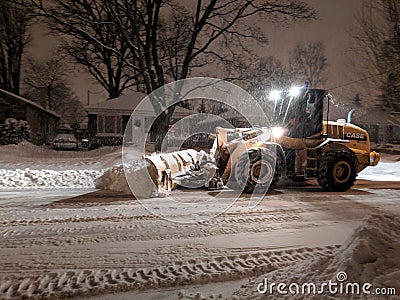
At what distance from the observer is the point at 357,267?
11.6 ft

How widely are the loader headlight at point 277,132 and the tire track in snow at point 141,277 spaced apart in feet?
16.8

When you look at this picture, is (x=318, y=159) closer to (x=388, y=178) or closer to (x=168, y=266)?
(x=388, y=178)

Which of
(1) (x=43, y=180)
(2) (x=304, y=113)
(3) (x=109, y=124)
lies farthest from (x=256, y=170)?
(3) (x=109, y=124)

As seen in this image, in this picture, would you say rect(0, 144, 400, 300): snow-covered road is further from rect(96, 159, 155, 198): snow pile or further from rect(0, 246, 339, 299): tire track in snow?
rect(96, 159, 155, 198): snow pile

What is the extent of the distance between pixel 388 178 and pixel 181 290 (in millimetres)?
11607

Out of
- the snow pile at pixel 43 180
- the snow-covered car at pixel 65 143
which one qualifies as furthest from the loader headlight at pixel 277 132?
the snow-covered car at pixel 65 143

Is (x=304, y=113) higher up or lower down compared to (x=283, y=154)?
higher up

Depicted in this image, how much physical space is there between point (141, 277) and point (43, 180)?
7053 mm

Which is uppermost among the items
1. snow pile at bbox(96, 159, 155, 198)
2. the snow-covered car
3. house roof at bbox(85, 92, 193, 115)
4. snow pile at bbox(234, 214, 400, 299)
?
house roof at bbox(85, 92, 193, 115)

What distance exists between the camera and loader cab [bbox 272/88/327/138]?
9.43 metres

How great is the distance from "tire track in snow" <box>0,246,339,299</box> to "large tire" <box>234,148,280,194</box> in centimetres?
416

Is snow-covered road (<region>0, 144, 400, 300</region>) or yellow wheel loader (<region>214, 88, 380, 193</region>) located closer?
snow-covered road (<region>0, 144, 400, 300</region>)

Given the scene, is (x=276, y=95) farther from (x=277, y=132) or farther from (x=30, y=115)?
(x=30, y=115)

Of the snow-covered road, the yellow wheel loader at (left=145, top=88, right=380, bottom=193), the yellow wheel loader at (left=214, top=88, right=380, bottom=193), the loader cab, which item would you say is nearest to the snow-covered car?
the yellow wheel loader at (left=145, top=88, right=380, bottom=193)
